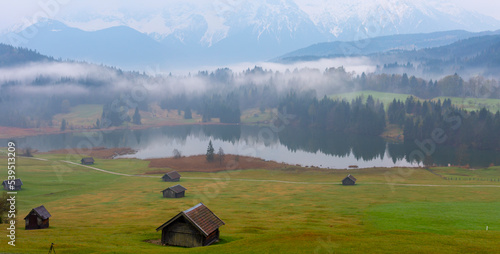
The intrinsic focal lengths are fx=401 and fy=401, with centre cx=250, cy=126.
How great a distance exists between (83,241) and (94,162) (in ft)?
350

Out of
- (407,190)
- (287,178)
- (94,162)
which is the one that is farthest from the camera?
(94,162)

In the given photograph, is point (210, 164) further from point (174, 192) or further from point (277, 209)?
point (277, 209)

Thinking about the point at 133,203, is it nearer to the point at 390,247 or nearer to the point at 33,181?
the point at 33,181

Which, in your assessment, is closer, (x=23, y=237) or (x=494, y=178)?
(x=23, y=237)

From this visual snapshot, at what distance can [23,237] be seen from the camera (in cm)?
4347

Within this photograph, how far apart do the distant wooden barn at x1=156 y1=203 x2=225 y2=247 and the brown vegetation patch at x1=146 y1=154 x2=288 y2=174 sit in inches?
3453

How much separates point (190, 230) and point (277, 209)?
96.1 feet

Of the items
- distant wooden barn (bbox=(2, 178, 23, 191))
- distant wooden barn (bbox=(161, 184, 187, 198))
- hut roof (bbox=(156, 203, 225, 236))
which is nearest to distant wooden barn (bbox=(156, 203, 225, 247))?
hut roof (bbox=(156, 203, 225, 236))

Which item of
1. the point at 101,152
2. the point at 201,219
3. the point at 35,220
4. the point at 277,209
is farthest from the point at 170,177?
the point at 101,152

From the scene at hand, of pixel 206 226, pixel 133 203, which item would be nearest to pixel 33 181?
pixel 133 203

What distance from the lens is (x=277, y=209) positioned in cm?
6900

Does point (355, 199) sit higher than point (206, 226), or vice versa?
point (206, 226)

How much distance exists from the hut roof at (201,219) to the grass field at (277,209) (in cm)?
209

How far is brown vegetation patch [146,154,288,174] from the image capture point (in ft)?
447
